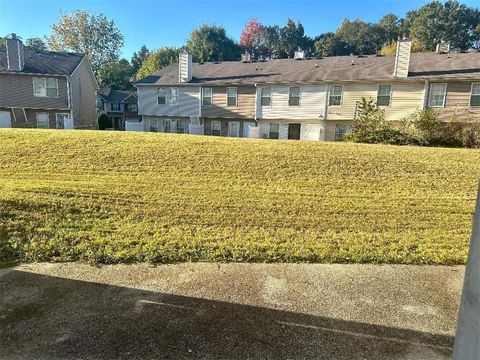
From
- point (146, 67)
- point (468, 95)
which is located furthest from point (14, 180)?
point (146, 67)

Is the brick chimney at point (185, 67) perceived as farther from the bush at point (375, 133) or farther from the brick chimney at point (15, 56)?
the bush at point (375, 133)

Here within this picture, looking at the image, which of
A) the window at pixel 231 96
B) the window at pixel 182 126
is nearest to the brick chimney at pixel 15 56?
the window at pixel 182 126

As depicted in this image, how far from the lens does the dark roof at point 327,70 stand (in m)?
19.7

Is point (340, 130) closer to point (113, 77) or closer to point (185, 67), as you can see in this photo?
point (185, 67)

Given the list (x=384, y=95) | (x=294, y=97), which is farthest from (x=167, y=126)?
(x=384, y=95)

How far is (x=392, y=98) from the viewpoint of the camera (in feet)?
66.8

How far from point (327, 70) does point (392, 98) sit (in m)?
4.50

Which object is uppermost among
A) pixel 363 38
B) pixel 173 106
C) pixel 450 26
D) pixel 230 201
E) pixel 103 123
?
pixel 450 26

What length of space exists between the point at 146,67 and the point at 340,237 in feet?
188

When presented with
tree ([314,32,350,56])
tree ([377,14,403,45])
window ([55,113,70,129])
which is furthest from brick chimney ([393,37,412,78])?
tree ([377,14,403,45])

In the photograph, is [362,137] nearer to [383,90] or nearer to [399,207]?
[383,90]

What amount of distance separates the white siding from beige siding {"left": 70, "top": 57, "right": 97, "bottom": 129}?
13.8m

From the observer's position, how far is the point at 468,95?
61.4ft

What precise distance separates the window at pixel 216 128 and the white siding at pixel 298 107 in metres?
3.31
